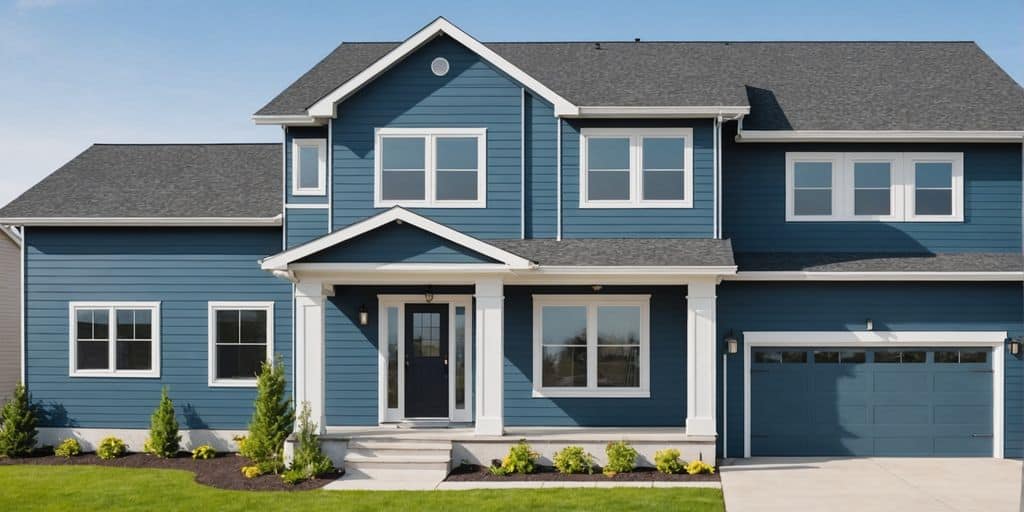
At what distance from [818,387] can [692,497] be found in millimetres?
4836

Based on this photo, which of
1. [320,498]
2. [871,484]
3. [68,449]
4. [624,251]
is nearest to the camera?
[320,498]

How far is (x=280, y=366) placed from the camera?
16.5 meters

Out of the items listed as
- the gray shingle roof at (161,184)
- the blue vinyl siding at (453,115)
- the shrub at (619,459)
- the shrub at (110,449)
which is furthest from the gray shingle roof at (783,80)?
the shrub at (110,449)

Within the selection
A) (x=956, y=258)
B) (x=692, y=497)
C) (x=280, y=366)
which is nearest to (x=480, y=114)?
(x=280, y=366)

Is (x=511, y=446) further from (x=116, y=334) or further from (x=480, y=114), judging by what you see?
(x=116, y=334)

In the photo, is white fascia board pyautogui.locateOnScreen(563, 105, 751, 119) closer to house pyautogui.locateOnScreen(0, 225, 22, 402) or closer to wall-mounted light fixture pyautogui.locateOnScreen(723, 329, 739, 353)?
wall-mounted light fixture pyautogui.locateOnScreen(723, 329, 739, 353)

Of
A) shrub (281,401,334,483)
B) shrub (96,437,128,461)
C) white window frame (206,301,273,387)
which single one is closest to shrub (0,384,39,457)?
shrub (96,437,128,461)

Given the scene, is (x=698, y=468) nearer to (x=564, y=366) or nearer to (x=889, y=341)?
(x=564, y=366)

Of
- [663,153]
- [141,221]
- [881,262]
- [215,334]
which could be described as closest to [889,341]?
[881,262]

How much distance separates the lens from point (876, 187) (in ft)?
58.5

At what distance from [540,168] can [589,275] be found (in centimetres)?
222

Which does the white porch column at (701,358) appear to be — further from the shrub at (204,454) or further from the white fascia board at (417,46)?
the shrub at (204,454)

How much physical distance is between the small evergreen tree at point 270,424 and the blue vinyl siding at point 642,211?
522 cm

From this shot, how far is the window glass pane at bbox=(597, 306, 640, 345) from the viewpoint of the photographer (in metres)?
17.5
